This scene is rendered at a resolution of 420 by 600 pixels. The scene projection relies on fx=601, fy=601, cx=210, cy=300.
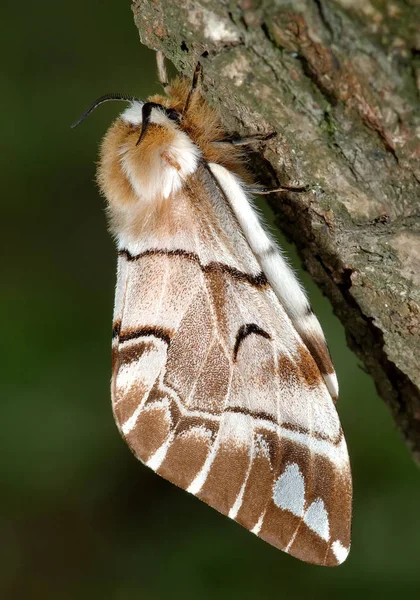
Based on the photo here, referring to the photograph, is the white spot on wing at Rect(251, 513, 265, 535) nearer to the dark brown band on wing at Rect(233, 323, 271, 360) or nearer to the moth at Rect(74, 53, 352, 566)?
the moth at Rect(74, 53, 352, 566)

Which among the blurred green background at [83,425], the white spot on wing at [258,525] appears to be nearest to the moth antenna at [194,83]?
the white spot on wing at [258,525]

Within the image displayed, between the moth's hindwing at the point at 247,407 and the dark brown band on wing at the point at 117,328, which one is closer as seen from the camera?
the moth's hindwing at the point at 247,407

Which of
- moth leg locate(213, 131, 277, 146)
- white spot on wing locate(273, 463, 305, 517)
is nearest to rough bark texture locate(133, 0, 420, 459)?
moth leg locate(213, 131, 277, 146)

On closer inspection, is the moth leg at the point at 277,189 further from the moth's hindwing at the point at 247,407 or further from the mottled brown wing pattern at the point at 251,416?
the mottled brown wing pattern at the point at 251,416

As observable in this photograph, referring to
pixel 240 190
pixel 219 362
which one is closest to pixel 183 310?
pixel 219 362

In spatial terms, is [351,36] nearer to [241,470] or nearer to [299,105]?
[299,105]

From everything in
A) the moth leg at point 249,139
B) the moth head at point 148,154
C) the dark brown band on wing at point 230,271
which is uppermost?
the moth leg at point 249,139
